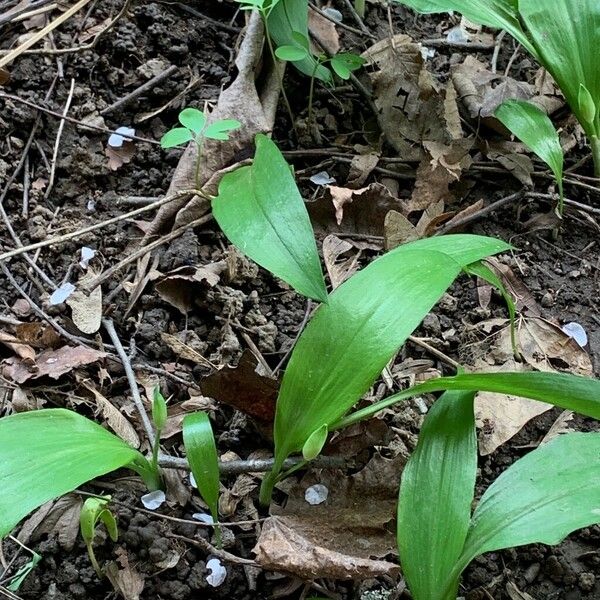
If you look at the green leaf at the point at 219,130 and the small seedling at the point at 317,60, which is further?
the small seedling at the point at 317,60

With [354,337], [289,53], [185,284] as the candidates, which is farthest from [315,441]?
[289,53]

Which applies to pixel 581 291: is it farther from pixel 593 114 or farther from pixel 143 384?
pixel 143 384

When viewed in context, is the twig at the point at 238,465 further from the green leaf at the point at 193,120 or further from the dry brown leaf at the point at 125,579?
the green leaf at the point at 193,120

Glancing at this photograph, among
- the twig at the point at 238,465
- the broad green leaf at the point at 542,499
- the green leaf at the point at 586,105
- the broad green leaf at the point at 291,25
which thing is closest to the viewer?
the broad green leaf at the point at 542,499

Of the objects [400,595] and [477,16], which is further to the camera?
[477,16]

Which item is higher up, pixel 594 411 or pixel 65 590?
pixel 594 411

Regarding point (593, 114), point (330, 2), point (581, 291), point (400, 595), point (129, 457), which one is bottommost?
point (400, 595)

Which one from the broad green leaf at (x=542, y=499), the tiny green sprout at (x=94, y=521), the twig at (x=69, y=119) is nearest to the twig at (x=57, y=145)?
the twig at (x=69, y=119)

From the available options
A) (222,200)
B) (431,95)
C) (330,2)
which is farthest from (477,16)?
(222,200)
